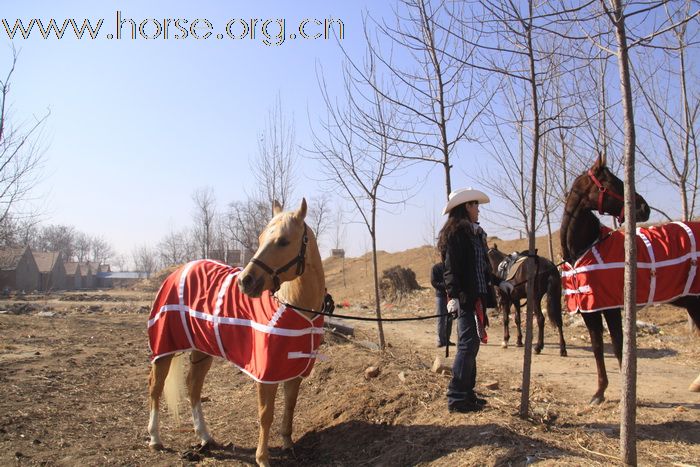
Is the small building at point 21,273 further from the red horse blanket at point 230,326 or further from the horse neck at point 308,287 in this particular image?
the horse neck at point 308,287

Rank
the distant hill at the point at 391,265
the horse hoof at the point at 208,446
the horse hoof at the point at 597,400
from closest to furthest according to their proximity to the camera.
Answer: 1. the horse hoof at the point at 208,446
2. the horse hoof at the point at 597,400
3. the distant hill at the point at 391,265

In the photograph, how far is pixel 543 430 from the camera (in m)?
3.87

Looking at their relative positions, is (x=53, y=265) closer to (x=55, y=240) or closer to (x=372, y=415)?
(x=55, y=240)

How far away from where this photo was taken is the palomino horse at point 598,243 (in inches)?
191

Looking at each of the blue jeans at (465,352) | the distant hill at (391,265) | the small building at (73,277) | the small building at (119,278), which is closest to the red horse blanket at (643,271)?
the blue jeans at (465,352)

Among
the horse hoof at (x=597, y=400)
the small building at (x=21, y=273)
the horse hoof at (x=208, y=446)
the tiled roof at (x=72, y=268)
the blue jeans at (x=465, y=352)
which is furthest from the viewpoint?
the tiled roof at (x=72, y=268)

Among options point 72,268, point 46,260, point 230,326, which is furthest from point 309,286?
point 72,268

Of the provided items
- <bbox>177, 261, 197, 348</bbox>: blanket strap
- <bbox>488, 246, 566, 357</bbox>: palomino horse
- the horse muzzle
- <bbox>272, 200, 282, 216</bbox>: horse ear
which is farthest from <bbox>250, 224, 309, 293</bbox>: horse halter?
<bbox>488, 246, 566, 357</bbox>: palomino horse

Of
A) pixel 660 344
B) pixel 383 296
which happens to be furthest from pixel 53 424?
pixel 383 296

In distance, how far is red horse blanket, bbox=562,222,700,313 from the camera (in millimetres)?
4816

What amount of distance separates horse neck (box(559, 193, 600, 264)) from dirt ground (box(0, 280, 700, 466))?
1.57 meters

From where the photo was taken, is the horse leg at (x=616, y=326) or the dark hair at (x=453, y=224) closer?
the dark hair at (x=453, y=224)

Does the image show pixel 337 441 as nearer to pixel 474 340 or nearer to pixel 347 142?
pixel 474 340

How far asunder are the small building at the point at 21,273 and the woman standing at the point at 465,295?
45405 mm
